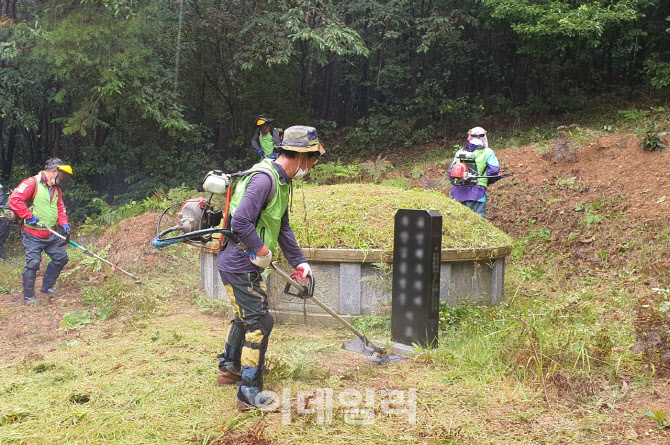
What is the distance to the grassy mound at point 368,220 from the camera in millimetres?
6691

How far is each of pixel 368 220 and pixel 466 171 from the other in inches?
98.6

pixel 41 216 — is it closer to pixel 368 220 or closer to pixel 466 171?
pixel 368 220

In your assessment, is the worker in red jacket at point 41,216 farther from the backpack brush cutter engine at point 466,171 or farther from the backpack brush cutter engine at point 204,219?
the backpack brush cutter engine at point 466,171

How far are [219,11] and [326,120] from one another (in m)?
6.07

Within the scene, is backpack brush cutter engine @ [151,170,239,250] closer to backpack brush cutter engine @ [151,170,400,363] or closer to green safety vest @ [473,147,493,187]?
backpack brush cutter engine @ [151,170,400,363]

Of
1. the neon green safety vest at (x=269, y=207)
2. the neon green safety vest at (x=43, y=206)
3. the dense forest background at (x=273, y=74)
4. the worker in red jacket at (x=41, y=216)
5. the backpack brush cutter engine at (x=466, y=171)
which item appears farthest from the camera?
the dense forest background at (x=273, y=74)

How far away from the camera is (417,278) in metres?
5.74

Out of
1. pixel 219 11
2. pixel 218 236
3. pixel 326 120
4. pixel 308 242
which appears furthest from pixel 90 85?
pixel 218 236

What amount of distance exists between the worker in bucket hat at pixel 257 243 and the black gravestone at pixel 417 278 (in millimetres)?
1645

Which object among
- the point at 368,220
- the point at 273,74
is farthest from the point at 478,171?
the point at 273,74

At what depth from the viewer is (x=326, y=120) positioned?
→ 22.6 metres

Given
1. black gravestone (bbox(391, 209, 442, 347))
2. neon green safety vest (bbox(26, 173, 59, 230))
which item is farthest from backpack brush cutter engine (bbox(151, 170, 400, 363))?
neon green safety vest (bbox(26, 173, 59, 230))

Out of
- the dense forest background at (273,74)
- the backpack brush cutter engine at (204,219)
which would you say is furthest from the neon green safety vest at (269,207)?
the dense forest background at (273,74)

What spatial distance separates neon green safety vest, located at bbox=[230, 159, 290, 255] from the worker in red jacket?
569 cm
